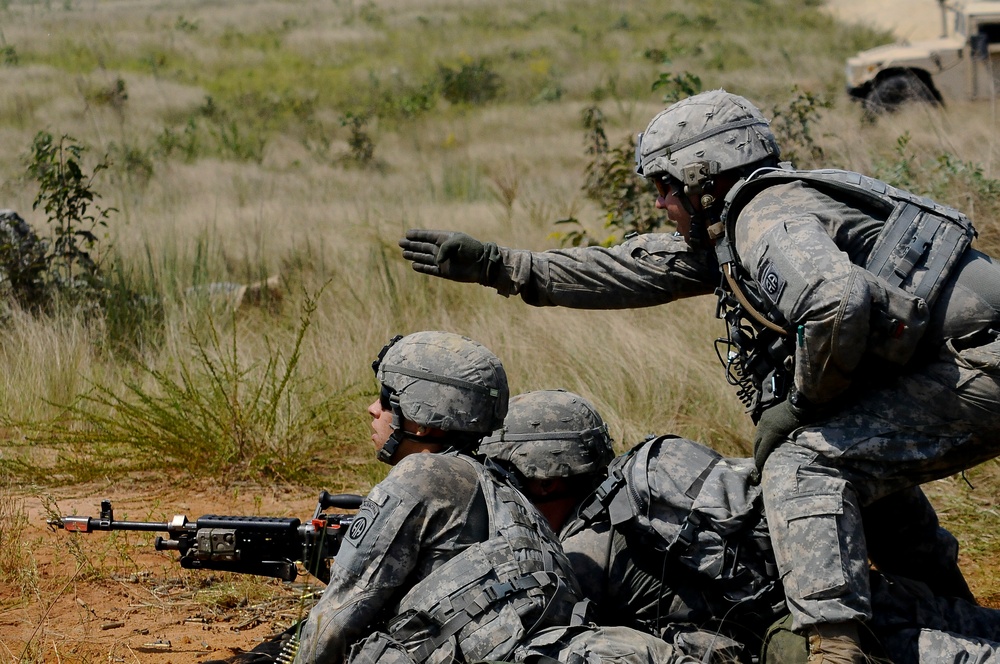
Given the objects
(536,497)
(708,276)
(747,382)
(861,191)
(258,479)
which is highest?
A: (861,191)

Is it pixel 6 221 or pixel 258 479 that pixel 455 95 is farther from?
pixel 258 479

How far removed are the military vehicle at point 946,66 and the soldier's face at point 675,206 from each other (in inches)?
423

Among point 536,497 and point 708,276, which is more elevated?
point 708,276

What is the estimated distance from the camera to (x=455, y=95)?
2008 cm

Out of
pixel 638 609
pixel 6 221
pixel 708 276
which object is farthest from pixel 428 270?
pixel 6 221

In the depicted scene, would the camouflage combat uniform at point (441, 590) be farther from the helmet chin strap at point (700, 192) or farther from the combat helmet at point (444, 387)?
the helmet chin strap at point (700, 192)

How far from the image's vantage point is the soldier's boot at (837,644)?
2.77 meters

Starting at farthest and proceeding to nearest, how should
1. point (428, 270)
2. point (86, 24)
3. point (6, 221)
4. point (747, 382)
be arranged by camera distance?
point (86, 24)
point (6, 221)
point (428, 270)
point (747, 382)

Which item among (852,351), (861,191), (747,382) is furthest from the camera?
(747,382)

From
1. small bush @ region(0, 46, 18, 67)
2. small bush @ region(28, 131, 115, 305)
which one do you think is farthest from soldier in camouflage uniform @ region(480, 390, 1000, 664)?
small bush @ region(0, 46, 18, 67)

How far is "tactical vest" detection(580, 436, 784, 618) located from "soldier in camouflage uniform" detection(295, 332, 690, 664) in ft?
1.28

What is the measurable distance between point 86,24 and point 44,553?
1081 inches

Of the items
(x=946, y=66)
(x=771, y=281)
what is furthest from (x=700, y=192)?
(x=946, y=66)

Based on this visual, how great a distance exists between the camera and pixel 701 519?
3.16 m
